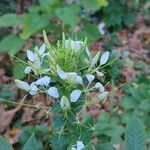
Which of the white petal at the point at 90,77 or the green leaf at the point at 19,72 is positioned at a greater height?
the white petal at the point at 90,77

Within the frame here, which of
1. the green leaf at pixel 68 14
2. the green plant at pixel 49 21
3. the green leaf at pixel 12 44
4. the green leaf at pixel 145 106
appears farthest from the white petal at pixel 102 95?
the green leaf at pixel 12 44

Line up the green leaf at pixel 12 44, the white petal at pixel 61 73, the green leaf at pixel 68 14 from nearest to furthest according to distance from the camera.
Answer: the white petal at pixel 61 73 < the green leaf at pixel 68 14 < the green leaf at pixel 12 44

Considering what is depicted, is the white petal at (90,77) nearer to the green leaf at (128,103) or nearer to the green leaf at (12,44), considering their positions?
the green leaf at (128,103)

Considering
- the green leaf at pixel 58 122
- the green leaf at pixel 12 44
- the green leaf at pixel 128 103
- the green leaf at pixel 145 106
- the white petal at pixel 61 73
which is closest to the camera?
the white petal at pixel 61 73

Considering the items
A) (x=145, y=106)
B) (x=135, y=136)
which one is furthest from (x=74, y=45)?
(x=145, y=106)

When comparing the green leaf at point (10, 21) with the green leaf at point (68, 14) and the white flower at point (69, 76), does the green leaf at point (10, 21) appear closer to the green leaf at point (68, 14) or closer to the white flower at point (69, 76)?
the green leaf at point (68, 14)

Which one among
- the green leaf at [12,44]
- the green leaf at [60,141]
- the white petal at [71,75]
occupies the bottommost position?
the green leaf at [12,44]

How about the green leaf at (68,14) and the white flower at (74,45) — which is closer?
the white flower at (74,45)

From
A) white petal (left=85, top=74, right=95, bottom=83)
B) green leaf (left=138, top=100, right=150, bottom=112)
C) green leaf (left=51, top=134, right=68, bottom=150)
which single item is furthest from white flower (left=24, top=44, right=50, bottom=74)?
green leaf (left=138, top=100, right=150, bottom=112)
